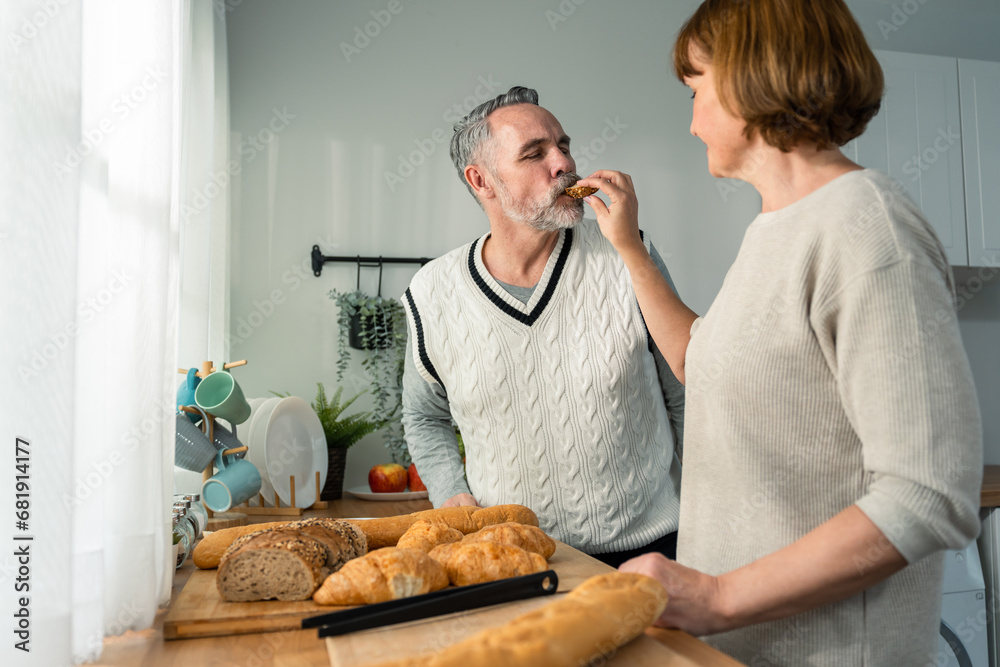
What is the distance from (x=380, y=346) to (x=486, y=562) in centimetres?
178

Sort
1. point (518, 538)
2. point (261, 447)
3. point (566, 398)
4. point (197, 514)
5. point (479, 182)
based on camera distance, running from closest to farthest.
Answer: point (518, 538)
point (197, 514)
point (566, 398)
point (479, 182)
point (261, 447)

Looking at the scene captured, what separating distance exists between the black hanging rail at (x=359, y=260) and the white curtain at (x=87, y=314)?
1516 mm

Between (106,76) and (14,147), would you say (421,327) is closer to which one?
(106,76)

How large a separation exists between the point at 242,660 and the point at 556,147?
3.67 ft

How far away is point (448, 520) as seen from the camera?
42.6 inches

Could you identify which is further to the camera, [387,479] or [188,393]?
[387,479]

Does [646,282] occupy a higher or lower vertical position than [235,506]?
higher

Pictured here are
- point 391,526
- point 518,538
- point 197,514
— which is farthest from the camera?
point 197,514

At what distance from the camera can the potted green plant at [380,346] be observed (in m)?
2.52

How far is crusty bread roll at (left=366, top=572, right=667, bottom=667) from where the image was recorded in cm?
52

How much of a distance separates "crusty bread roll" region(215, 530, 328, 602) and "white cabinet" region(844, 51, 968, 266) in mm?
2667

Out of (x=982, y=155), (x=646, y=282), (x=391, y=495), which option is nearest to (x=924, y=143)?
(x=982, y=155)

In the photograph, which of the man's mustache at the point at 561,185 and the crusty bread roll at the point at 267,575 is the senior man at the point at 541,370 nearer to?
the man's mustache at the point at 561,185

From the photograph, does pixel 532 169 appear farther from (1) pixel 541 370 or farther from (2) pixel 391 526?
(2) pixel 391 526
